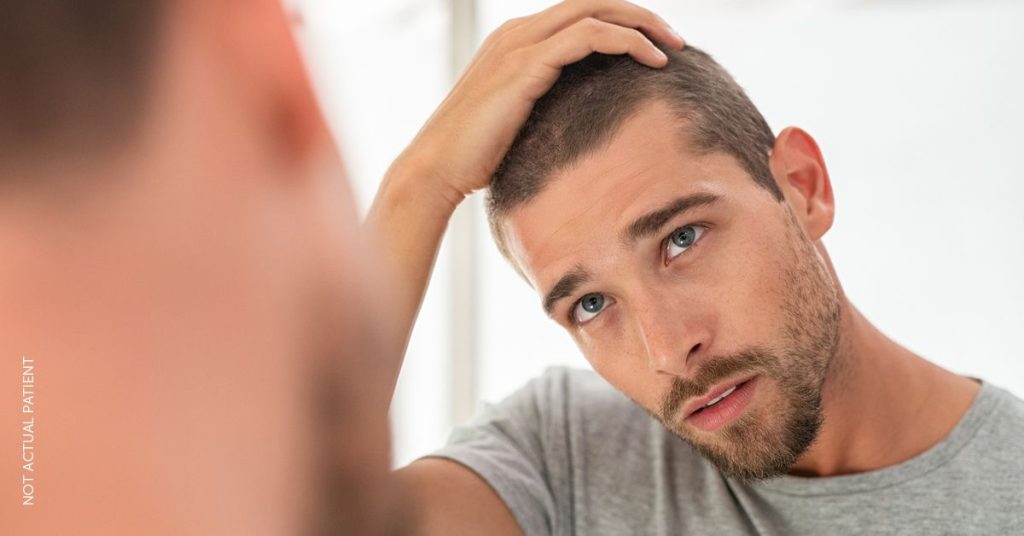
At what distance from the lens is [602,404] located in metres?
1.68

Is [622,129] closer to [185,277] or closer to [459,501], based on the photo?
[459,501]

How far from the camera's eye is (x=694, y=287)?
1.28 metres

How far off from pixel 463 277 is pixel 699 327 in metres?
1.57

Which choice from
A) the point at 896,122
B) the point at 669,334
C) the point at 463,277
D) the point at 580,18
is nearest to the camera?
the point at 669,334

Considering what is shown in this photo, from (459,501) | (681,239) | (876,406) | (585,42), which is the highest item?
(585,42)

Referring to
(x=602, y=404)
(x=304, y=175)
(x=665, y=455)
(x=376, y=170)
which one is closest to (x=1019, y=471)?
(x=665, y=455)

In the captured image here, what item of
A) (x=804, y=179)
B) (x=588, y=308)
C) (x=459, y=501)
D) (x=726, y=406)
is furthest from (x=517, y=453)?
(x=804, y=179)

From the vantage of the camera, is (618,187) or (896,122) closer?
(618,187)

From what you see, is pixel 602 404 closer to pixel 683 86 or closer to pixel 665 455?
pixel 665 455

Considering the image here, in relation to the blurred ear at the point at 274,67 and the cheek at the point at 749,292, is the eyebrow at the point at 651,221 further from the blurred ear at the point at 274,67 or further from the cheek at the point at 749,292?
the blurred ear at the point at 274,67

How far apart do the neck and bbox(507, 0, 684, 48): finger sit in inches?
22.8

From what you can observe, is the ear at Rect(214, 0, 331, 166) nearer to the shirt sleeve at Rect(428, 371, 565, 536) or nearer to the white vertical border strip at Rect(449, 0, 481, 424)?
the shirt sleeve at Rect(428, 371, 565, 536)

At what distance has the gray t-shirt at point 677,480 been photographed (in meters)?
1.29

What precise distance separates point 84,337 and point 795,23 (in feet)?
8.23
